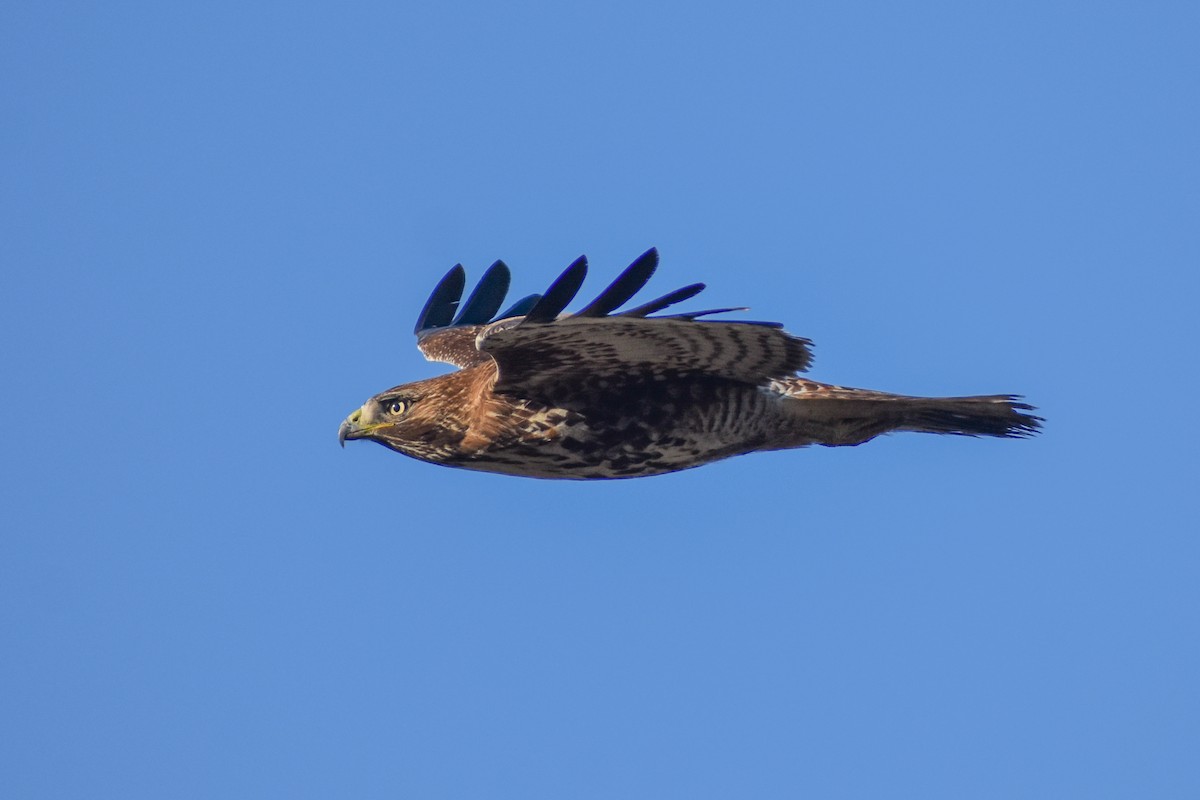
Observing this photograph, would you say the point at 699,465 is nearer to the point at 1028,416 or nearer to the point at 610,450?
the point at 610,450

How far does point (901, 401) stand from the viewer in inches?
322

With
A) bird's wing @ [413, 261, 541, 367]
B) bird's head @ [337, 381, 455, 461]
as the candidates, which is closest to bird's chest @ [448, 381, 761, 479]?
bird's head @ [337, 381, 455, 461]

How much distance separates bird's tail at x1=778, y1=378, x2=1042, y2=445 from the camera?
8203 millimetres

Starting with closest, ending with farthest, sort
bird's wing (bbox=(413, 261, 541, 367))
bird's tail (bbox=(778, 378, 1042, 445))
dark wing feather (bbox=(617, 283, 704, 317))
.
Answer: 1. dark wing feather (bbox=(617, 283, 704, 317))
2. bird's tail (bbox=(778, 378, 1042, 445))
3. bird's wing (bbox=(413, 261, 541, 367))

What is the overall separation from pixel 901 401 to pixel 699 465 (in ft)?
3.67

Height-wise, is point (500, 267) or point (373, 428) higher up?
point (500, 267)

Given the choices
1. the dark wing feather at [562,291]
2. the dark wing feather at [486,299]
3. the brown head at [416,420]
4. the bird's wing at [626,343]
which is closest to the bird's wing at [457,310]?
the dark wing feather at [486,299]

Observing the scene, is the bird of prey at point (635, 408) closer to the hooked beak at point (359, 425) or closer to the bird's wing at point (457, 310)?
the hooked beak at point (359, 425)

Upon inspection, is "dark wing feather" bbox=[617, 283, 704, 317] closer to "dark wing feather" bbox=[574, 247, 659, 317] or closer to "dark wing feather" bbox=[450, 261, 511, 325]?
"dark wing feather" bbox=[574, 247, 659, 317]

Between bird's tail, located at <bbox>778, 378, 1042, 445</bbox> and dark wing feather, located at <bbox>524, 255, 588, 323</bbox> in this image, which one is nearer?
dark wing feather, located at <bbox>524, 255, 588, 323</bbox>

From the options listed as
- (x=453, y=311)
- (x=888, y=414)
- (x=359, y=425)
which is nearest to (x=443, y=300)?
(x=453, y=311)

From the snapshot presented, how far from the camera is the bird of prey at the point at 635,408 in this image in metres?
7.67

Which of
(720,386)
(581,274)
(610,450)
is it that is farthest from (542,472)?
(581,274)

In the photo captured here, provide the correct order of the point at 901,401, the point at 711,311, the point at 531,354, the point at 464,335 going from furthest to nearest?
the point at 464,335
the point at 901,401
the point at 531,354
the point at 711,311
